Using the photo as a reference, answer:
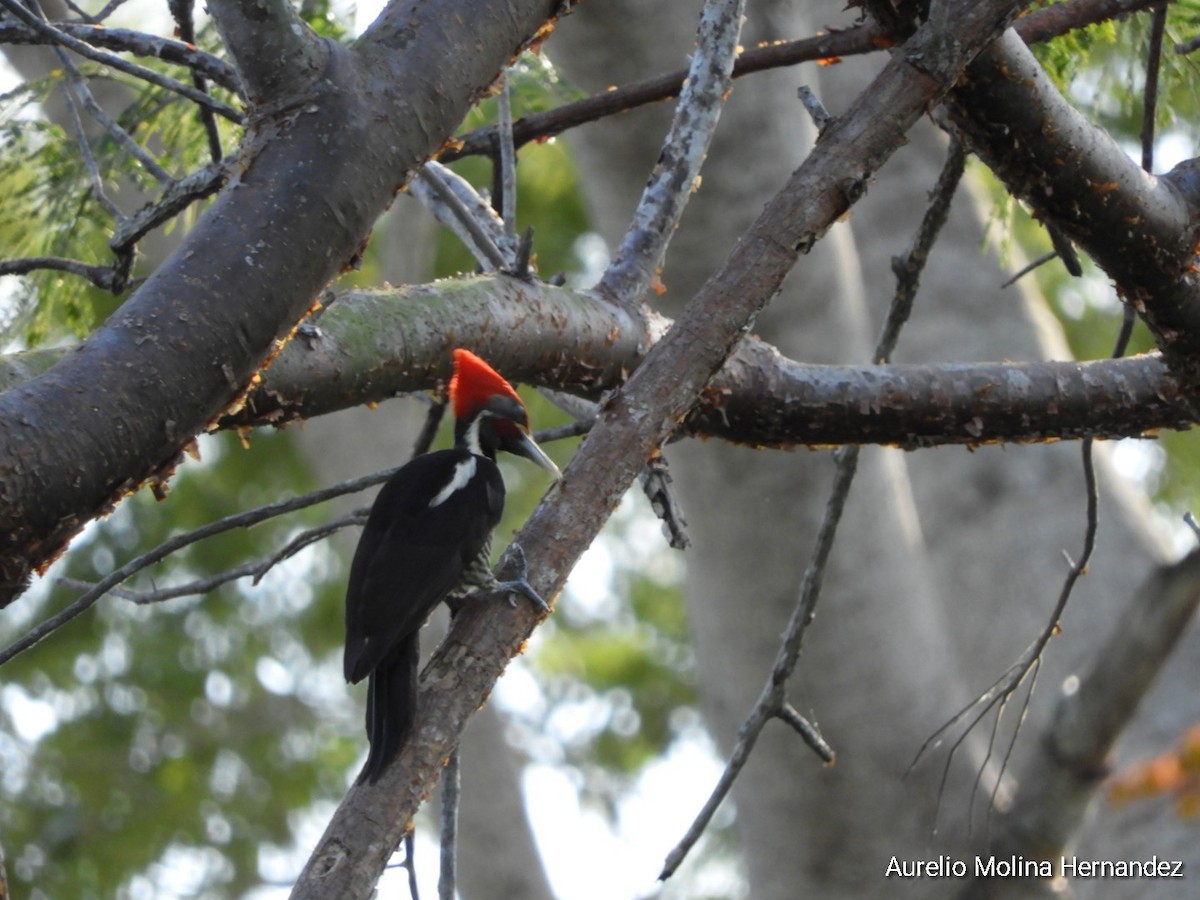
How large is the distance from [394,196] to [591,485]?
61 cm

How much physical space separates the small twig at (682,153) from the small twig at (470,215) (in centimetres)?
30

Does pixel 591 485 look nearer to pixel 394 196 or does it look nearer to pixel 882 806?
pixel 394 196

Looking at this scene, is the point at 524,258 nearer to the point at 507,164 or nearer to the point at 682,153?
the point at 507,164

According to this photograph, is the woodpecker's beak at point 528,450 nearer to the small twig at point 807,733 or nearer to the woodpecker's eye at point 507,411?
the woodpecker's eye at point 507,411

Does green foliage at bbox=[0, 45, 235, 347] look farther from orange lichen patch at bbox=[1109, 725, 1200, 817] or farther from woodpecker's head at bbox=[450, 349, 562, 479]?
orange lichen patch at bbox=[1109, 725, 1200, 817]

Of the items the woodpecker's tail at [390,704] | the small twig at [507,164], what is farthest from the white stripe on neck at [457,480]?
Answer: the small twig at [507,164]

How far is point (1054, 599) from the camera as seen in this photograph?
257 inches

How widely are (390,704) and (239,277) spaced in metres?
1.09

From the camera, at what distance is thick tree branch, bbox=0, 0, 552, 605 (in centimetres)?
170

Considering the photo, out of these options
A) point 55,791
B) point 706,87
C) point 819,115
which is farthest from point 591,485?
point 55,791

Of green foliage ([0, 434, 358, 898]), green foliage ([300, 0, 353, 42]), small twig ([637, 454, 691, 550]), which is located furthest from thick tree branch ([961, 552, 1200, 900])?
green foliage ([0, 434, 358, 898])

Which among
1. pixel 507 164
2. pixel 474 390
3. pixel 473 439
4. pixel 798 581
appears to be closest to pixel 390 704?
pixel 507 164

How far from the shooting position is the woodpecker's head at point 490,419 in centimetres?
378

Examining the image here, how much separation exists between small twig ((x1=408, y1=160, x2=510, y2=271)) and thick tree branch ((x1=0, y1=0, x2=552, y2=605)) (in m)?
0.89
